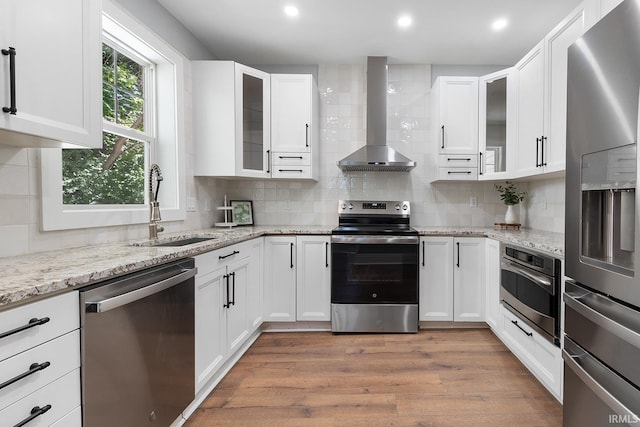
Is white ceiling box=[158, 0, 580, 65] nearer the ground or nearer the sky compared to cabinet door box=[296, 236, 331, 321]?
nearer the sky

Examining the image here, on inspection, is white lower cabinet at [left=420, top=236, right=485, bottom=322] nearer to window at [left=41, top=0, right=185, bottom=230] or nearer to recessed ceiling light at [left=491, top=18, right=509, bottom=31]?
recessed ceiling light at [left=491, top=18, right=509, bottom=31]

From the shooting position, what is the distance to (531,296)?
189 cm

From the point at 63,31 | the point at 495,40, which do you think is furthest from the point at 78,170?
the point at 495,40

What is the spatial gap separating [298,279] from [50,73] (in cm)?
213

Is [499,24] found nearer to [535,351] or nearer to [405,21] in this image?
[405,21]

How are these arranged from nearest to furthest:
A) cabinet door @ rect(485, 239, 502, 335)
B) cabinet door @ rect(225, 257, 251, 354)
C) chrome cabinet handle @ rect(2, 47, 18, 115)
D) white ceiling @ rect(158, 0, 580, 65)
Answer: chrome cabinet handle @ rect(2, 47, 18, 115)
cabinet door @ rect(225, 257, 251, 354)
white ceiling @ rect(158, 0, 580, 65)
cabinet door @ rect(485, 239, 502, 335)

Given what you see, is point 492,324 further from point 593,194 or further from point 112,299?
point 112,299

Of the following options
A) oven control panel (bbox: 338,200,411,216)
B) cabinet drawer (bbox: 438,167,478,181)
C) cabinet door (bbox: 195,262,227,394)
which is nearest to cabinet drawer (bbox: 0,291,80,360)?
cabinet door (bbox: 195,262,227,394)

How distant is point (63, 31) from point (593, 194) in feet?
7.02

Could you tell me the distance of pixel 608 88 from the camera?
1.10m

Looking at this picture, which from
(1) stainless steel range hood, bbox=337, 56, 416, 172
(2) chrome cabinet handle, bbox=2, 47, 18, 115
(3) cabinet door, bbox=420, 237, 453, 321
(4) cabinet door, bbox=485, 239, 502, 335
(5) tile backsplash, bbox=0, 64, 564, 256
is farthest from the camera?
(5) tile backsplash, bbox=0, 64, 564, 256

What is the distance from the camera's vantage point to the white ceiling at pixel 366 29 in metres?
2.30

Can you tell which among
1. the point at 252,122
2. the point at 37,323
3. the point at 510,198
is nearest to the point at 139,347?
the point at 37,323

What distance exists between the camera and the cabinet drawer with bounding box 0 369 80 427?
0.79 meters
